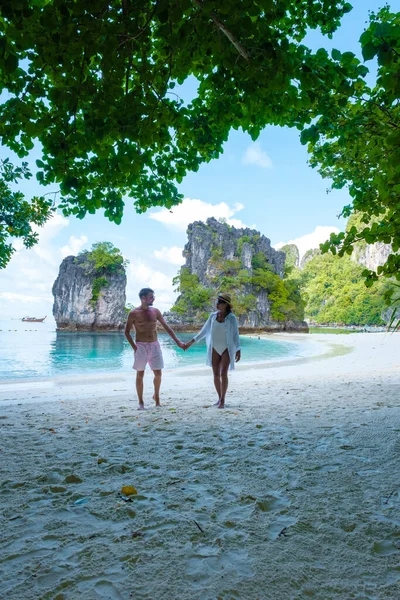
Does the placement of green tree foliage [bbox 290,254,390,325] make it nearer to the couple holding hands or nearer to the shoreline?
the shoreline

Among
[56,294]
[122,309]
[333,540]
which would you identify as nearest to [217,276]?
[122,309]

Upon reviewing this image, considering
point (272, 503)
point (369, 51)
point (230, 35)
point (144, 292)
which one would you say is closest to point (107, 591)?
point (272, 503)

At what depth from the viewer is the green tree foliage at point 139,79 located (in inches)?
95.0

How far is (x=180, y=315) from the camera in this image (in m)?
62.5

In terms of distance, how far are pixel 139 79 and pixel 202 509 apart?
380cm

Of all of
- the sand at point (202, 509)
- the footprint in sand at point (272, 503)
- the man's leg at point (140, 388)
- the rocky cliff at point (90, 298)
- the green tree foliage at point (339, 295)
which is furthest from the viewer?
the green tree foliage at point (339, 295)

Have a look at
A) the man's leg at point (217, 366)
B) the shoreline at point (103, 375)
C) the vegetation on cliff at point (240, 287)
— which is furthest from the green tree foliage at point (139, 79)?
the vegetation on cliff at point (240, 287)

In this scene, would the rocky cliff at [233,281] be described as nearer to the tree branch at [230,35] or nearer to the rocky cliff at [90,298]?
the rocky cliff at [90,298]

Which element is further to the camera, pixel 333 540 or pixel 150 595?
pixel 333 540

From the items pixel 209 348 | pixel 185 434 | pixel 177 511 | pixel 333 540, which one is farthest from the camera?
pixel 209 348

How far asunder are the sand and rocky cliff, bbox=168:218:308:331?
5660cm

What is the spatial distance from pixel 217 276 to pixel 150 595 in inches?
2522

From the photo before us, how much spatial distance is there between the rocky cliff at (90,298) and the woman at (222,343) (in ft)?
185

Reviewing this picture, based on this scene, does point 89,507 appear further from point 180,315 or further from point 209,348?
point 180,315
